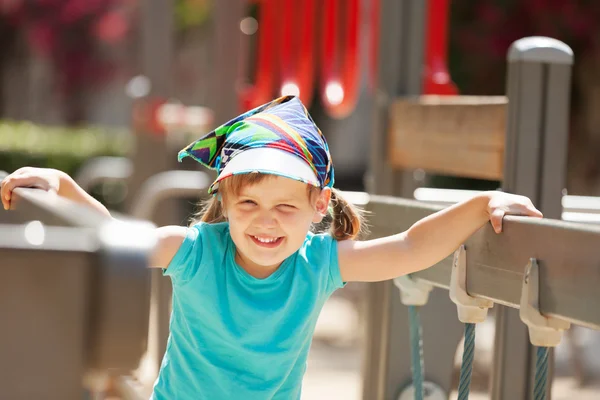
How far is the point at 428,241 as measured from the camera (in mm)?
1882

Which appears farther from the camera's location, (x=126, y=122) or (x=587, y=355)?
(x=126, y=122)

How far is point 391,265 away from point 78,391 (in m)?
1.19

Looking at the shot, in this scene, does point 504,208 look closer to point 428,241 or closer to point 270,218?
point 428,241

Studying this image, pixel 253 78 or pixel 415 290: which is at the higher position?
pixel 253 78

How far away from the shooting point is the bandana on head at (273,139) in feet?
6.55

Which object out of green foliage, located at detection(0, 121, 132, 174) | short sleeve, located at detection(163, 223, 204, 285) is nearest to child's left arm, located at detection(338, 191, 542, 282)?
short sleeve, located at detection(163, 223, 204, 285)

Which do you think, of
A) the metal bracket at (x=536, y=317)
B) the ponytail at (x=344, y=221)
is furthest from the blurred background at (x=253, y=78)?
the metal bracket at (x=536, y=317)

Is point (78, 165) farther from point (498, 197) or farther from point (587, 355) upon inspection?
point (498, 197)

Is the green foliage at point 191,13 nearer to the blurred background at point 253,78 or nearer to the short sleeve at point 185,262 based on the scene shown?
the blurred background at point 253,78

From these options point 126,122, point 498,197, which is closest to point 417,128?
point 498,197

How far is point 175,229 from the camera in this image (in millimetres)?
2018

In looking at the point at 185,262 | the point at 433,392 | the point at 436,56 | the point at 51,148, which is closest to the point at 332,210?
the point at 185,262

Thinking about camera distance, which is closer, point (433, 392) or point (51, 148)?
point (433, 392)

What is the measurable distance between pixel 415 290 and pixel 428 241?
0.32m
